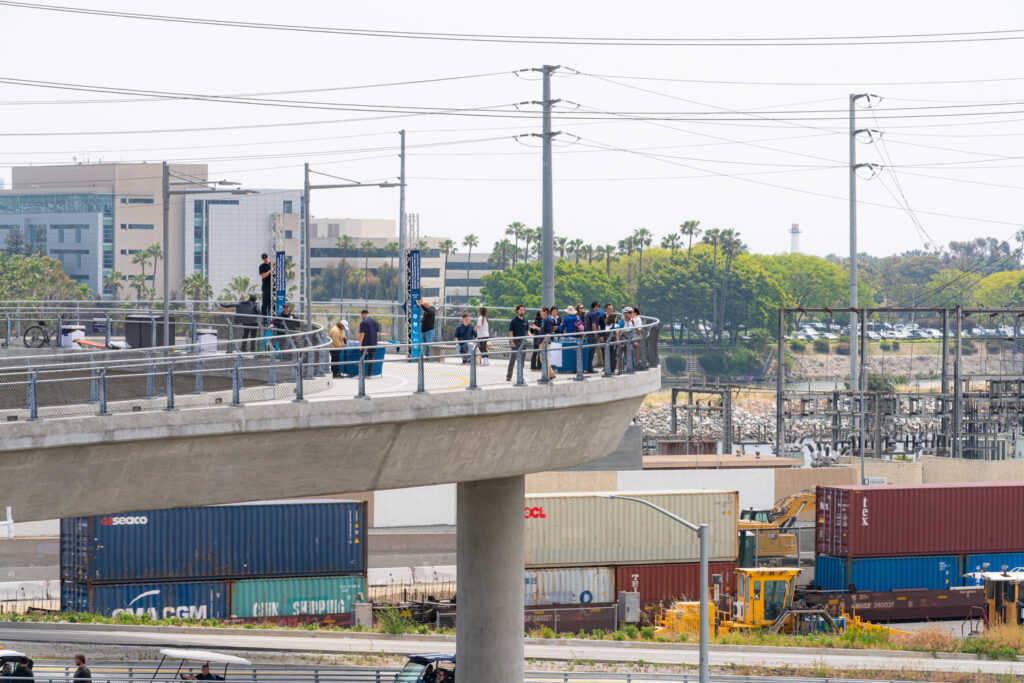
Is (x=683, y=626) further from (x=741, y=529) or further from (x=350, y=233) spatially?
(x=350, y=233)

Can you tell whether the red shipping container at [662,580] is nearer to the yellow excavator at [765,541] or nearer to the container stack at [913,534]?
the yellow excavator at [765,541]

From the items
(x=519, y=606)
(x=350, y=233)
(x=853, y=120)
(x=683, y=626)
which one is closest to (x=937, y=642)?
(x=683, y=626)

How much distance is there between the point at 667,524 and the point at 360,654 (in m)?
10.7

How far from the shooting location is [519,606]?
25609 mm

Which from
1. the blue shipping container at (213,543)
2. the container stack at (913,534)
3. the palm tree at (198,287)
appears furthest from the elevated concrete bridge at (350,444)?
the palm tree at (198,287)

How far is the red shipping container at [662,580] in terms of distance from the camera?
38.0 metres

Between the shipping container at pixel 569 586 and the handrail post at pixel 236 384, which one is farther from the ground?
the handrail post at pixel 236 384

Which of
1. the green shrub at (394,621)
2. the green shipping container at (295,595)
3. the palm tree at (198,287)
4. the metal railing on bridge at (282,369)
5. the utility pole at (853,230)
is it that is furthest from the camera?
the palm tree at (198,287)

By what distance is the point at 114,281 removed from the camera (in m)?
148

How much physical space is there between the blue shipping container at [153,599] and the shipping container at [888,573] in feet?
64.6

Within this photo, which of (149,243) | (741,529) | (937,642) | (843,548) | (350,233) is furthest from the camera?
(350,233)

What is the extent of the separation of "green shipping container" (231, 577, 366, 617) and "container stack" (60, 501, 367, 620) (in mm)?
30

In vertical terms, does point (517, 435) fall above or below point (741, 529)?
above

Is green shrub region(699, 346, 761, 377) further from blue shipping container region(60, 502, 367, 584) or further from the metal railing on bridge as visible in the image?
the metal railing on bridge
